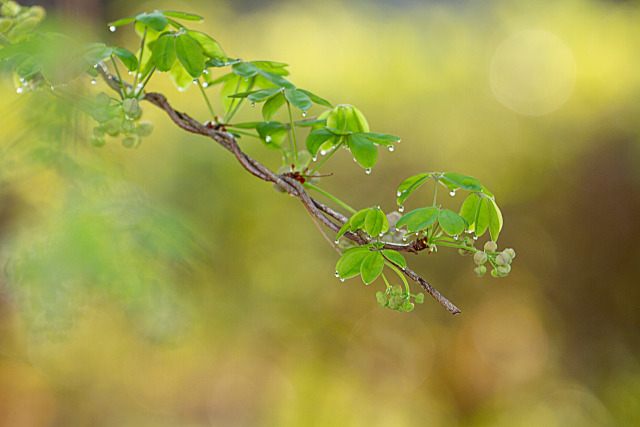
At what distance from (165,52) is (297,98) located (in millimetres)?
110

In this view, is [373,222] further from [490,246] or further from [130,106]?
[130,106]

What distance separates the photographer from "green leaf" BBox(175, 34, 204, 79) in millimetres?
415

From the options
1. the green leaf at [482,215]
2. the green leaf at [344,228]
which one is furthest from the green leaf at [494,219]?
the green leaf at [344,228]

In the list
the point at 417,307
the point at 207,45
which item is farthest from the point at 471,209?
the point at 417,307

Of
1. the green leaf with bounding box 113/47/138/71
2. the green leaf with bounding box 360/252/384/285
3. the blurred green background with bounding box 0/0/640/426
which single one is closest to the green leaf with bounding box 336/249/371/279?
the green leaf with bounding box 360/252/384/285

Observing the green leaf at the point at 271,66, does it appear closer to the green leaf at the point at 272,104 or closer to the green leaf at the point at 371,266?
the green leaf at the point at 272,104

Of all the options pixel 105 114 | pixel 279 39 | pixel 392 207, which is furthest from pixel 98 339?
pixel 105 114

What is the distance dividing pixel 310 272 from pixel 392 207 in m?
0.42

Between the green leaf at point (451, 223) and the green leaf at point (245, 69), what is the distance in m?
0.19

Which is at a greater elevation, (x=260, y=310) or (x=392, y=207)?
(x=392, y=207)

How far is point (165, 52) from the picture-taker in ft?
1.38

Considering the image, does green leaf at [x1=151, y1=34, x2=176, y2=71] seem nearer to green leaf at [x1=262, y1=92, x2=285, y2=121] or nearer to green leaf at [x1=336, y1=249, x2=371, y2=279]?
green leaf at [x1=262, y1=92, x2=285, y2=121]

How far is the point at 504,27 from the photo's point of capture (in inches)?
96.9

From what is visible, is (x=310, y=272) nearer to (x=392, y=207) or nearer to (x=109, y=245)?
(x=392, y=207)
